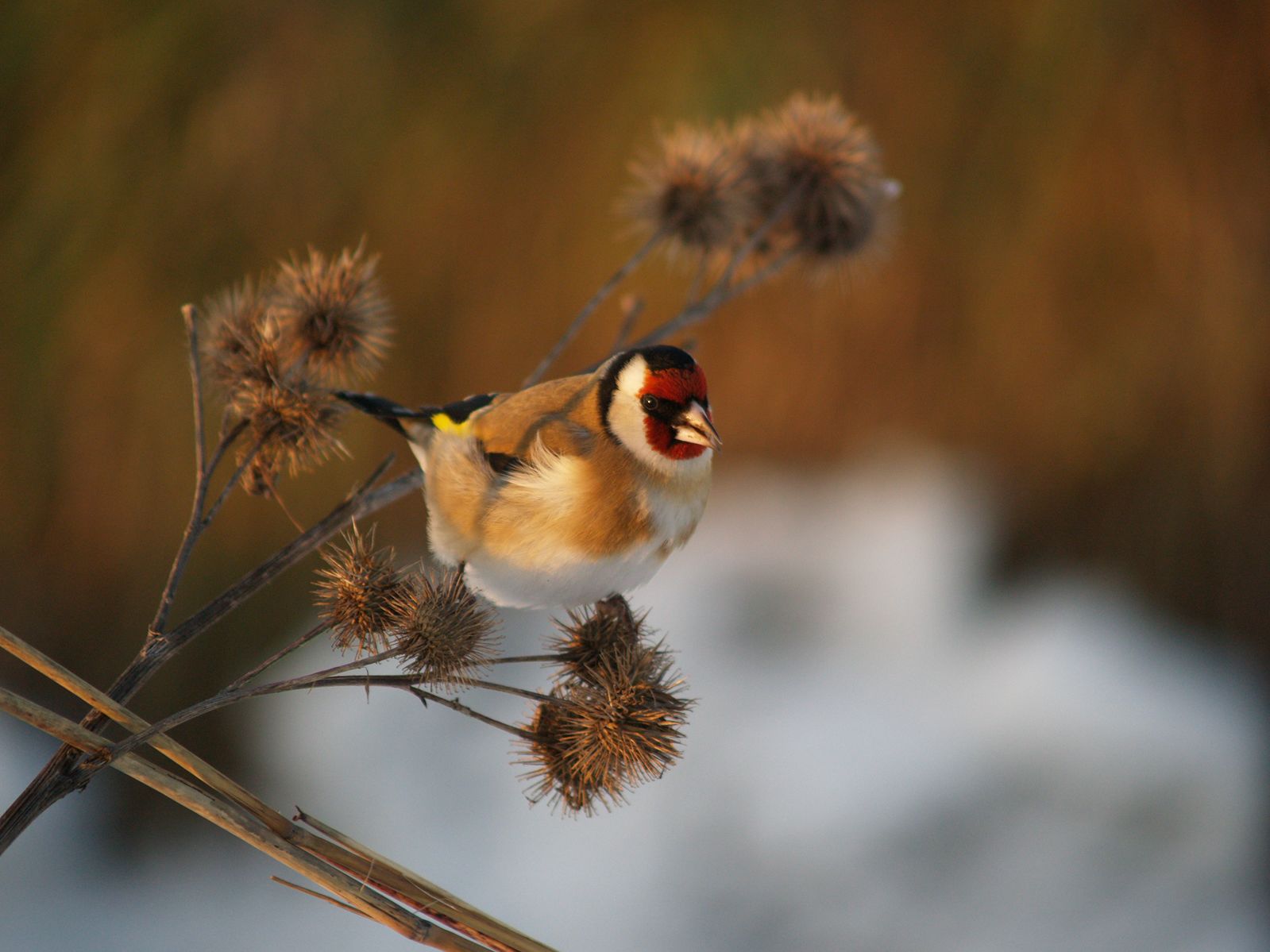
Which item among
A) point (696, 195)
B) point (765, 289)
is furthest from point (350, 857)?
point (765, 289)

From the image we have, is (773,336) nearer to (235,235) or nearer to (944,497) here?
(944,497)

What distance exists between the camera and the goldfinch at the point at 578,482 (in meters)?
0.72

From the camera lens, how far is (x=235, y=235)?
1.75m

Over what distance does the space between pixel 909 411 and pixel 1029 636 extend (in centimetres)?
55

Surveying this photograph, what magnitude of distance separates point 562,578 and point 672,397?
0.16m

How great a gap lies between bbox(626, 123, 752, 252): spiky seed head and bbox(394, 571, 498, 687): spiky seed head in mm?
561

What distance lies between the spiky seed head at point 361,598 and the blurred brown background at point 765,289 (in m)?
1.30

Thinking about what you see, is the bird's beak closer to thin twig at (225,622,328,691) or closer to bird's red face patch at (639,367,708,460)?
bird's red face patch at (639,367,708,460)

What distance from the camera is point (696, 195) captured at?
102 centimetres

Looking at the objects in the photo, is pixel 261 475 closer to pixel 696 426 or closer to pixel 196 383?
pixel 196 383

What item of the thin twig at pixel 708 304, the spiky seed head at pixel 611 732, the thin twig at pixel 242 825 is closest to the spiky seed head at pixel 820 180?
the thin twig at pixel 708 304

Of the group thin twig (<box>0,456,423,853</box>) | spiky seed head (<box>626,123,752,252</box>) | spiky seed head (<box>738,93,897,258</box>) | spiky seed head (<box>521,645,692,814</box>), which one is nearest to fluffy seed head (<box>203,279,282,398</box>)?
thin twig (<box>0,456,423,853</box>)

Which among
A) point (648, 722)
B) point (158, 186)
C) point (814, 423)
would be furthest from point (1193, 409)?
point (158, 186)

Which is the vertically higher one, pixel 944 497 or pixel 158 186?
pixel 944 497
